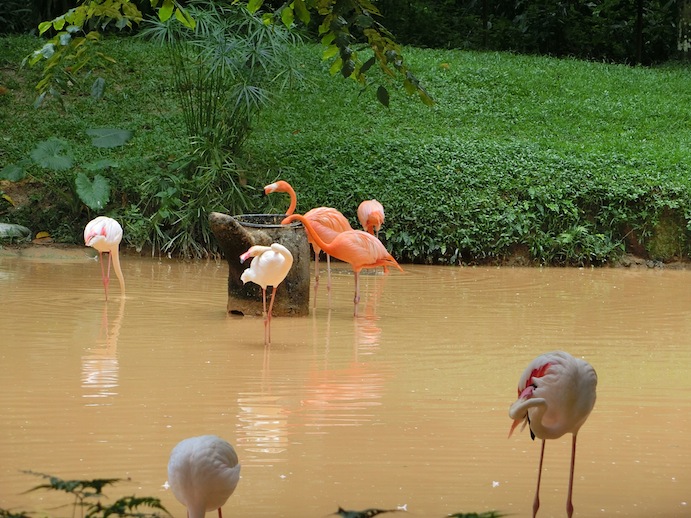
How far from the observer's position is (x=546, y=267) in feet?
35.3

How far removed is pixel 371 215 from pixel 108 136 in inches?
150

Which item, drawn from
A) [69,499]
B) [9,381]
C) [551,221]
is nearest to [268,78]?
[551,221]

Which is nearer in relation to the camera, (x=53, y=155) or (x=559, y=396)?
(x=559, y=396)

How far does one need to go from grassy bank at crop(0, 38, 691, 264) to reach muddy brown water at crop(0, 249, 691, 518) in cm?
192

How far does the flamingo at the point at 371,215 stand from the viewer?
9.80 m

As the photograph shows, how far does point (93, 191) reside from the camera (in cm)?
1073

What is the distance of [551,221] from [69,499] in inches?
316

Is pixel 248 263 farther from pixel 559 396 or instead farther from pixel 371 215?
pixel 559 396

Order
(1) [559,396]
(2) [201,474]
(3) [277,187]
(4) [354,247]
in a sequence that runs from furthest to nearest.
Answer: (3) [277,187] < (4) [354,247] < (1) [559,396] < (2) [201,474]

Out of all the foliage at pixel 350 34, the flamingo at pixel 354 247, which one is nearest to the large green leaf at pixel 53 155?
the flamingo at pixel 354 247

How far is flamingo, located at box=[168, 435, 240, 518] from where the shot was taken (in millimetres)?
3053

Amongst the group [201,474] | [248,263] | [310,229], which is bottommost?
[201,474]

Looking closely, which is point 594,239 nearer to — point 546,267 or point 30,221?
point 546,267

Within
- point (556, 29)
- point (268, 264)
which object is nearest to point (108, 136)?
point (268, 264)
